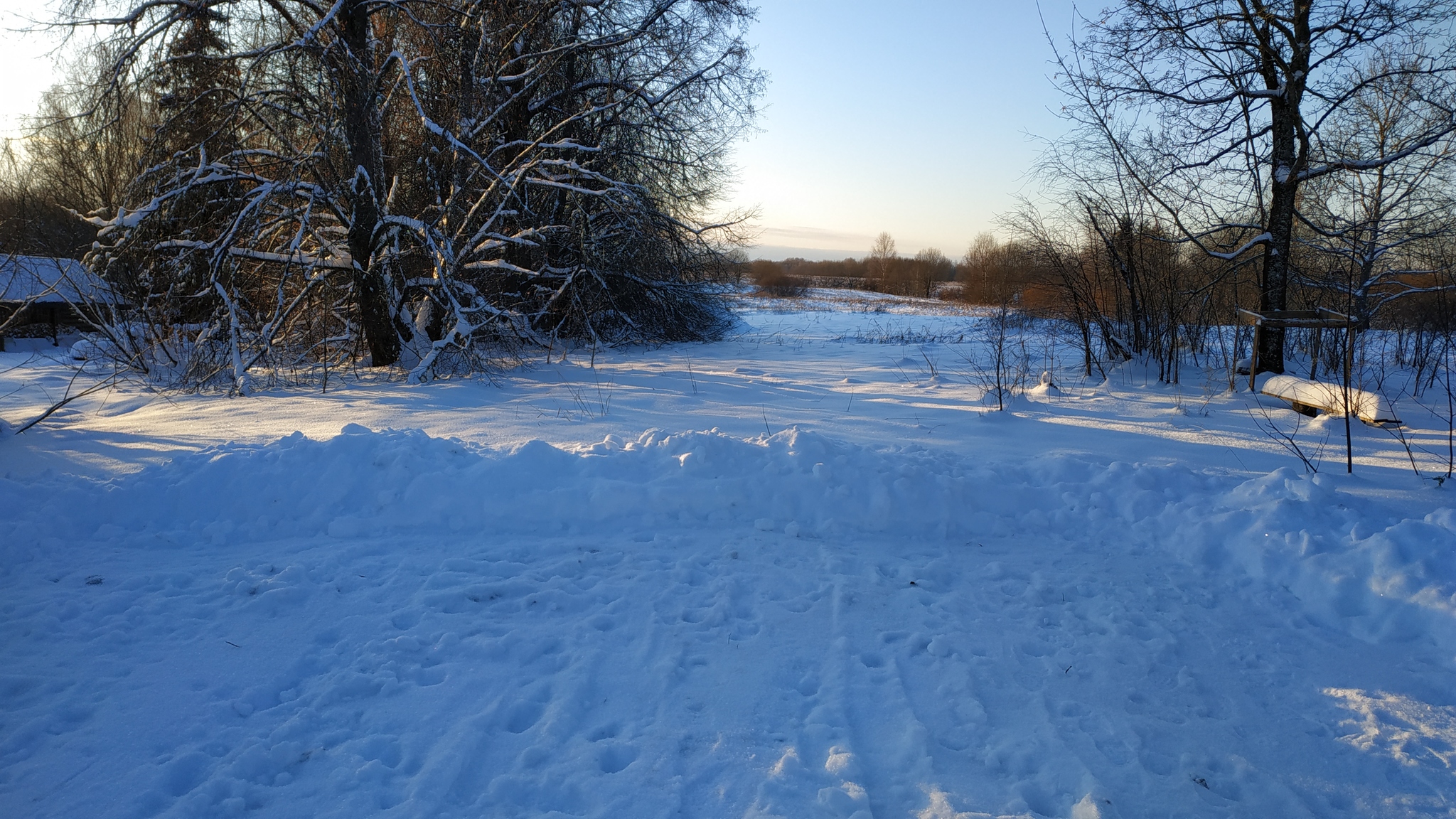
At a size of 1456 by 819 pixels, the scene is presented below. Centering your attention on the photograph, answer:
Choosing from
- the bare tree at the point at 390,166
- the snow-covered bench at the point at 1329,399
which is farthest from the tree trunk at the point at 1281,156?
the bare tree at the point at 390,166

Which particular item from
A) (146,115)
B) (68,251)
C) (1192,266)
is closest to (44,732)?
(146,115)

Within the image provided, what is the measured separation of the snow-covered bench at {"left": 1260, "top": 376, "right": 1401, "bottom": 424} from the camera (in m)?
6.89

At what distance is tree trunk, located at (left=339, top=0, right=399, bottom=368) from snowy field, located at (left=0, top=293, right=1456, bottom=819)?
161 inches

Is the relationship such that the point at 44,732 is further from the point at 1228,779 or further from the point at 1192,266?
the point at 1192,266

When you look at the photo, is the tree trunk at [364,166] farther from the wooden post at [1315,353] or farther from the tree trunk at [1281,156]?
the wooden post at [1315,353]

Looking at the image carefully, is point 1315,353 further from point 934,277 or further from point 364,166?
point 934,277

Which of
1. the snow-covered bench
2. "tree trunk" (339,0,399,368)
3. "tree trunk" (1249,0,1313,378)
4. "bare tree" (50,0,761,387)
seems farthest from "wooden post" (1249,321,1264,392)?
"tree trunk" (339,0,399,368)

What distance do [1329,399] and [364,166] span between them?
40.0 ft

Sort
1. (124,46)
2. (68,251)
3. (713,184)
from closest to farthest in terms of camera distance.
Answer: (124,46), (713,184), (68,251)

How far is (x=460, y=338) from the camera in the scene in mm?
10383

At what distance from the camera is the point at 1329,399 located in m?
7.09

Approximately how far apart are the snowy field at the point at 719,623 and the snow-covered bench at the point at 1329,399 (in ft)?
1.76

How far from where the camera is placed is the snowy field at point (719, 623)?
2510 mm

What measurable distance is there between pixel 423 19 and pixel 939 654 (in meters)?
12.7
